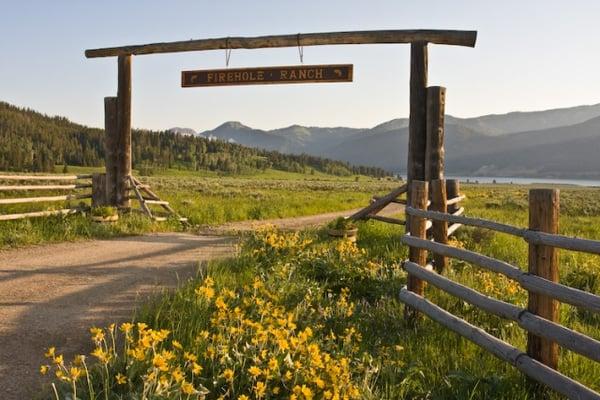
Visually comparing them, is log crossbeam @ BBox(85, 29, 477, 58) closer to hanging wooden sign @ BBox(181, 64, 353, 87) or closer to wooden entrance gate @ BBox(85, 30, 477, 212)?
wooden entrance gate @ BBox(85, 30, 477, 212)

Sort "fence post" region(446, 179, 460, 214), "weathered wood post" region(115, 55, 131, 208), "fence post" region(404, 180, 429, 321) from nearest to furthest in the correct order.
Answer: "fence post" region(404, 180, 429, 321) → "fence post" region(446, 179, 460, 214) → "weathered wood post" region(115, 55, 131, 208)

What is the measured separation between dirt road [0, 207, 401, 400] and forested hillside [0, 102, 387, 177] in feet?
320

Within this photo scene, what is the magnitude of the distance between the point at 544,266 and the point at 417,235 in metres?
2.39

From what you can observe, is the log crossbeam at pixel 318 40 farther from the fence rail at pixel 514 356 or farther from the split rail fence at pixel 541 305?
the fence rail at pixel 514 356

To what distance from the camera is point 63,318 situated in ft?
18.3

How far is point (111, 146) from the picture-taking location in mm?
14578

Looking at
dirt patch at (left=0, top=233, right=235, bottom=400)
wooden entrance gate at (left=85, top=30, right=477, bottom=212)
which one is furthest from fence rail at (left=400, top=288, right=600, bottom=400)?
wooden entrance gate at (left=85, top=30, right=477, bottom=212)

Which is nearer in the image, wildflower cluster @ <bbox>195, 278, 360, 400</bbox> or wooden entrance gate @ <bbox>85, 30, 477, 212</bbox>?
wildflower cluster @ <bbox>195, 278, 360, 400</bbox>

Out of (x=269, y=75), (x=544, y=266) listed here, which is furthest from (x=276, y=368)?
(x=269, y=75)

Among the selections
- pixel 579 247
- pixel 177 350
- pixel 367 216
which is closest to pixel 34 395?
pixel 177 350

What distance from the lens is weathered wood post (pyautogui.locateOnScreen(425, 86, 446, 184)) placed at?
11008mm

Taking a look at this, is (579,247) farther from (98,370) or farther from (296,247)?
(296,247)

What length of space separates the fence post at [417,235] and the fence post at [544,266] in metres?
1.98

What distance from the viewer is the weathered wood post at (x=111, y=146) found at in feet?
47.7
